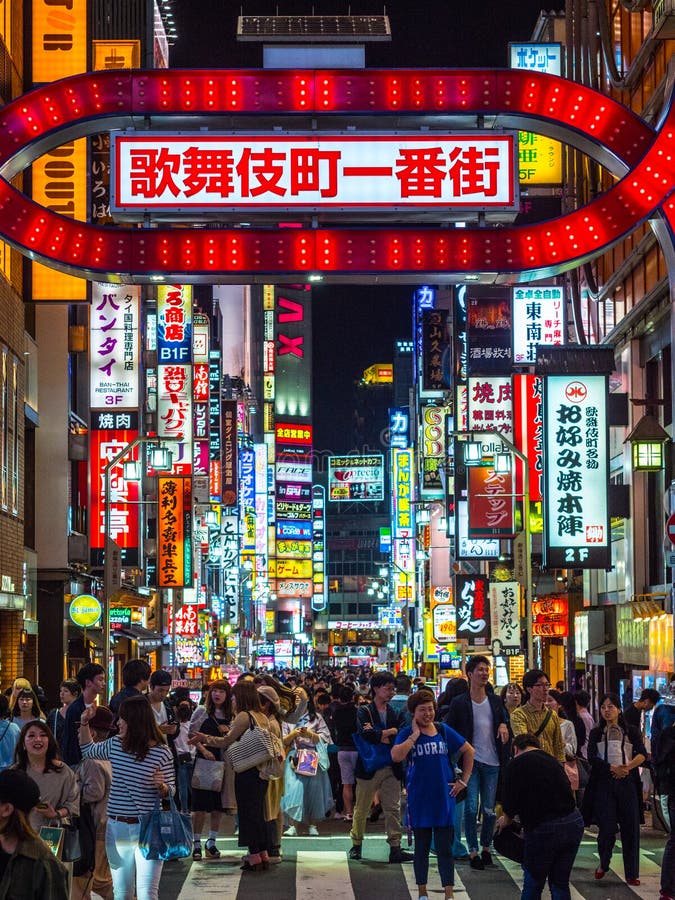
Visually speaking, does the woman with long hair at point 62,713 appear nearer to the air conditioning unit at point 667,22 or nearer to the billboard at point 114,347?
the air conditioning unit at point 667,22

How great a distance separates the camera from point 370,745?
1555 cm

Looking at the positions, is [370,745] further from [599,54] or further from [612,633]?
[599,54]

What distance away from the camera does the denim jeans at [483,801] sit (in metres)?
14.8

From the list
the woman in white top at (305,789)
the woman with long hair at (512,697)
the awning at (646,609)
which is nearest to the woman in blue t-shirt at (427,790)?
the woman in white top at (305,789)

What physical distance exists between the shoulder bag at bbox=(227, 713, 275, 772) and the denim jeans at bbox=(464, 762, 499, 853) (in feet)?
6.63

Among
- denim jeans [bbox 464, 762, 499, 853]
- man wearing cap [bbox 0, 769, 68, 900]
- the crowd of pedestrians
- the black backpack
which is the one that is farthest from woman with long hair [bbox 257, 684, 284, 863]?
man wearing cap [bbox 0, 769, 68, 900]

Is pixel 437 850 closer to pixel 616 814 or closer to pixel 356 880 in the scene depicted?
pixel 356 880

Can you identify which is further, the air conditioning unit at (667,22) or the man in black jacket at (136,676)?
the air conditioning unit at (667,22)

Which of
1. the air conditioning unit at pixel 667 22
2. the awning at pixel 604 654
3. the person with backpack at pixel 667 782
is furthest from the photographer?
the awning at pixel 604 654

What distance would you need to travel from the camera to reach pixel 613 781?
14375 mm

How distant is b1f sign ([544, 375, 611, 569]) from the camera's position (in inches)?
1148

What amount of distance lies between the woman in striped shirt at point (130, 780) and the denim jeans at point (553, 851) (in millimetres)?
2653

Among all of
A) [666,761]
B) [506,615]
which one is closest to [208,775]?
[666,761]

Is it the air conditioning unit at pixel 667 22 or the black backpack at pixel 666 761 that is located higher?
the air conditioning unit at pixel 667 22
